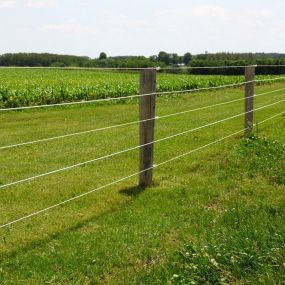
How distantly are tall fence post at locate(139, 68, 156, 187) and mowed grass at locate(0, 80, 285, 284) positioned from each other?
0.23m

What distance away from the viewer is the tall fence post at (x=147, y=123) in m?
6.41

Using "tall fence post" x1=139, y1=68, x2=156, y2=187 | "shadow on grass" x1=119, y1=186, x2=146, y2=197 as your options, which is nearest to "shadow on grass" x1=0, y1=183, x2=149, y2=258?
"shadow on grass" x1=119, y1=186, x2=146, y2=197

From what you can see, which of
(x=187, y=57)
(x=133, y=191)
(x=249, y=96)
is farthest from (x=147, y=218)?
(x=187, y=57)

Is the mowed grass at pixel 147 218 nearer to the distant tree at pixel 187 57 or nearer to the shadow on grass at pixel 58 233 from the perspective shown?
the shadow on grass at pixel 58 233

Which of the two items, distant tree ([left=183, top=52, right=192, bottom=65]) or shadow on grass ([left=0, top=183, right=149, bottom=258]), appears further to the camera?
distant tree ([left=183, top=52, right=192, bottom=65])

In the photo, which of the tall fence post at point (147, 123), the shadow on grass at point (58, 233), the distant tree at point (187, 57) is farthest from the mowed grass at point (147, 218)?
the distant tree at point (187, 57)

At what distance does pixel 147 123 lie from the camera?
258 inches

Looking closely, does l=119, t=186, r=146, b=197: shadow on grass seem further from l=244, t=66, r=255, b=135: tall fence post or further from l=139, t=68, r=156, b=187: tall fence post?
l=244, t=66, r=255, b=135: tall fence post

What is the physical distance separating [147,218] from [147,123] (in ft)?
4.79

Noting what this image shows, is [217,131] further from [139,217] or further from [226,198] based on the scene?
[139,217]

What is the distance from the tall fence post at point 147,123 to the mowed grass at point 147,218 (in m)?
0.23

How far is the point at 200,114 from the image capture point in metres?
16.1

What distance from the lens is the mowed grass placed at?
407 centimetres

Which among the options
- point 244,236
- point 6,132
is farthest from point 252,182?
point 6,132
